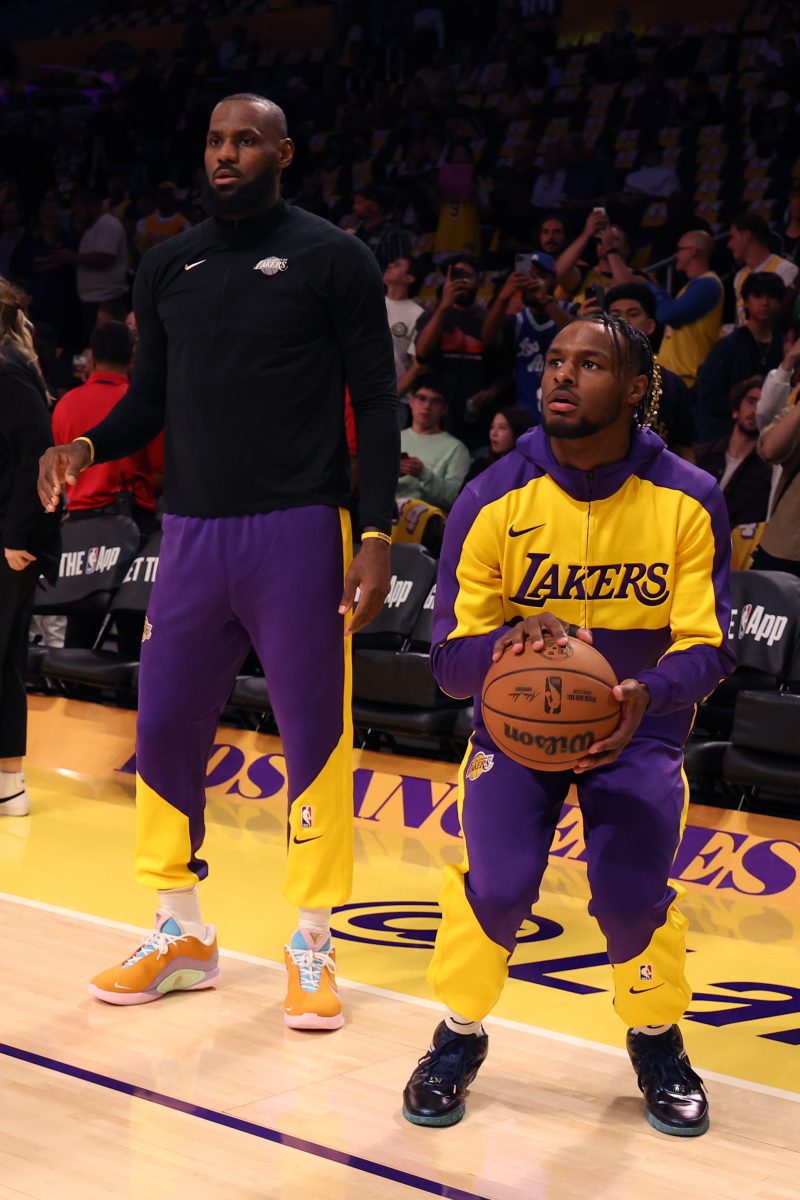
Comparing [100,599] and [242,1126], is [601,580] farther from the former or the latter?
[100,599]

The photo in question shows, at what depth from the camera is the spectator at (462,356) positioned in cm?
902

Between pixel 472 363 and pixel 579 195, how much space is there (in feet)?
11.6

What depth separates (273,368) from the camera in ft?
13.0

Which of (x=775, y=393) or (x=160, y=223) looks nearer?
(x=775, y=393)

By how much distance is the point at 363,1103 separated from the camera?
3.43 m

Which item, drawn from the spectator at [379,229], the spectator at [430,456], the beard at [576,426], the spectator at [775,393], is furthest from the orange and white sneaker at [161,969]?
the spectator at [379,229]

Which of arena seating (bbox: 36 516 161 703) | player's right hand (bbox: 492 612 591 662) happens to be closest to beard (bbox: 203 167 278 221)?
player's right hand (bbox: 492 612 591 662)

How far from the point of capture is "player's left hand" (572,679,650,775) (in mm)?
3062

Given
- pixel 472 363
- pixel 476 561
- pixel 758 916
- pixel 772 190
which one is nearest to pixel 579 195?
pixel 772 190

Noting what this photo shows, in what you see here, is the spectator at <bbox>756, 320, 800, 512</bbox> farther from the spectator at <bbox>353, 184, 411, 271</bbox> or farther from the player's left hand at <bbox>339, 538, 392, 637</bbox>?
the spectator at <bbox>353, 184, 411, 271</bbox>

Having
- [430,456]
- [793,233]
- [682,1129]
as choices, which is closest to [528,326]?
[430,456]

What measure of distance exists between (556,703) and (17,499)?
3.20m

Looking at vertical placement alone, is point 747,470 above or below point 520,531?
below

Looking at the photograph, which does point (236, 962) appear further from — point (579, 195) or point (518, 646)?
point (579, 195)
